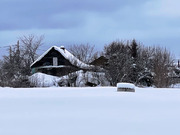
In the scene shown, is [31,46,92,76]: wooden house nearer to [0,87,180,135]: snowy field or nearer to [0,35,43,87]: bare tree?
[0,35,43,87]: bare tree

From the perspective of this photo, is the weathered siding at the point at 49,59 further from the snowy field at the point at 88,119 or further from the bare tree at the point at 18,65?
the snowy field at the point at 88,119

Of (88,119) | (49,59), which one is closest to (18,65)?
(49,59)

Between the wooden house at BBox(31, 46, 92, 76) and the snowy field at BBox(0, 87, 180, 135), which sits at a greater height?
the wooden house at BBox(31, 46, 92, 76)

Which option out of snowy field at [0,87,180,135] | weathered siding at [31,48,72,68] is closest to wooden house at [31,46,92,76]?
weathered siding at [31,48,72,68]

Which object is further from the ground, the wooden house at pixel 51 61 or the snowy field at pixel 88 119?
the wooden house at pixel 51 61

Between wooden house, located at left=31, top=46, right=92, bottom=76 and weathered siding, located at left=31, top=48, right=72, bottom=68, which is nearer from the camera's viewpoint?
wooden house, located at left=31, top=46, right=92, bottom=76

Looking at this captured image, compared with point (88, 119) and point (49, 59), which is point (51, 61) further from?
point (88, 119)

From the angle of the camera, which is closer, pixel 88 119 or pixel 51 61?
pixel 88 119

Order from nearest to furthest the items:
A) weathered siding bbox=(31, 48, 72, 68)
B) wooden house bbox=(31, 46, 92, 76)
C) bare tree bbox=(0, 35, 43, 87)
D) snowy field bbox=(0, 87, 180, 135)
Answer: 1. snowy field bbox=(0, 87, 180, 135)
2. bare tree bbox=(0, 35, 43, 87)
3. wooden house bbox=(31, 46, 92, 76)
4. weathered siding bbox=(31, 48, 72, 68)

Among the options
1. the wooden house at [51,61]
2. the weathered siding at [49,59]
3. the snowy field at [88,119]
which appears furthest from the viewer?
the weathered siding at [49,59]

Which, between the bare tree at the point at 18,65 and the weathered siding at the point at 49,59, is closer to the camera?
the bare tree at the point at 18,65

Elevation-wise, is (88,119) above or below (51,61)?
below

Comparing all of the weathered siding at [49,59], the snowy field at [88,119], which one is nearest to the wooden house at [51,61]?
the weathered siding at [49,59]

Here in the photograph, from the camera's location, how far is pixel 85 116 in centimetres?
455
